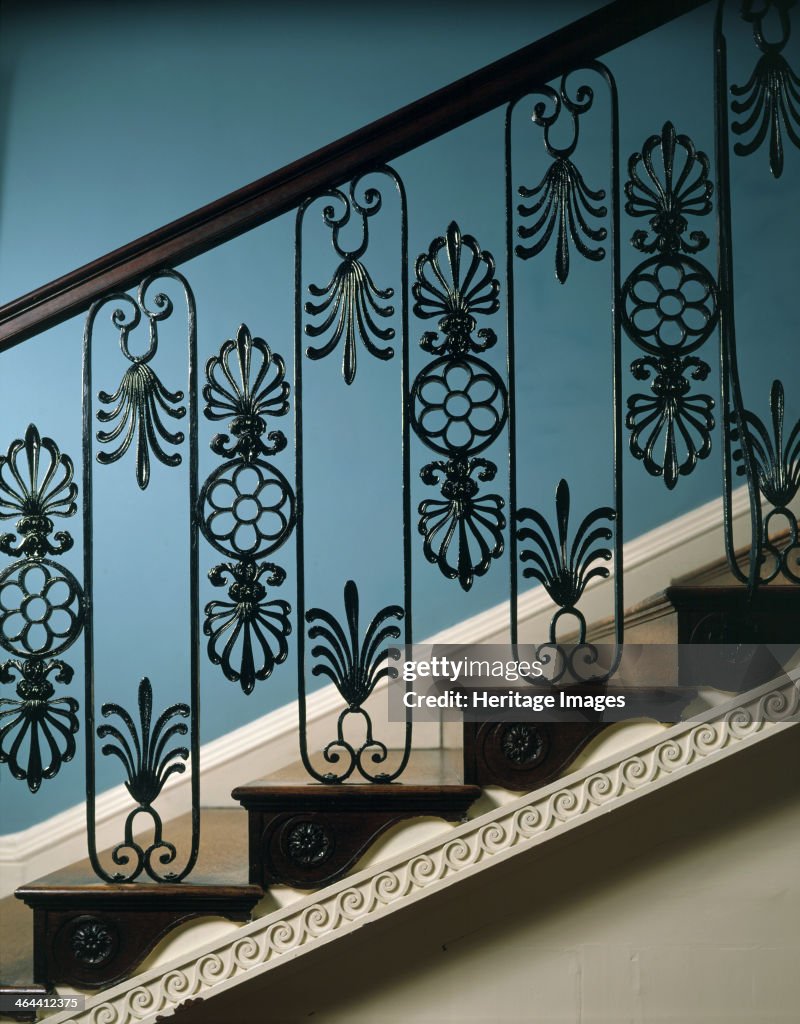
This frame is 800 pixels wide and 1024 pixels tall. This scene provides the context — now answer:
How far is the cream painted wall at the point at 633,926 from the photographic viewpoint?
1.55 metres

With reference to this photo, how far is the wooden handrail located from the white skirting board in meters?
1.34

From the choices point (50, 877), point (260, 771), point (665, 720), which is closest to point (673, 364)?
point (665, 720)

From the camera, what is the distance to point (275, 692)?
2.68 m

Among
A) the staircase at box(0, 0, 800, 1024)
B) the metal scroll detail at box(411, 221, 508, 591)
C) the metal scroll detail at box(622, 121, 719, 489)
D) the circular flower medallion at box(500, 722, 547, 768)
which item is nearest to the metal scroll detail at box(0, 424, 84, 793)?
the staircase at box(0, 0, 800, 1024)

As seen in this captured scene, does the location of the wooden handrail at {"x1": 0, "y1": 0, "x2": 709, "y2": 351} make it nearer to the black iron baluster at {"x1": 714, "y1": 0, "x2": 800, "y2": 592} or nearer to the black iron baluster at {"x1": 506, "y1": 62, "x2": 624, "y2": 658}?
the black iron baluster at {"x1": 506, "y1": 62, "x2": 624, "y2": 658}

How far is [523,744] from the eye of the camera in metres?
1.43

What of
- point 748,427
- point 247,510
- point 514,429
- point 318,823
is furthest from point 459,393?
point 247,510

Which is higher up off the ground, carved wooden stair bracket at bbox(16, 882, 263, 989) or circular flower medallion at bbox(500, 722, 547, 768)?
circular flower medallion at bbox(500, 722, 547, 768)

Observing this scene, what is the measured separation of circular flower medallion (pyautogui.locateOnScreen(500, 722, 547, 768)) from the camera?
1422mm

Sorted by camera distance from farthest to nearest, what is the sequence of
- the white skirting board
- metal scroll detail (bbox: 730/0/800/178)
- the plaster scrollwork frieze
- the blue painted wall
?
the blue painted wall, the white skirting board, metal scroll detail (bbox: 730/0/800/178), the plaster scrollwork frieze

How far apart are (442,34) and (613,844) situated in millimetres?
2367

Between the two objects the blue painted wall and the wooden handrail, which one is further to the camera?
the blue painted wall

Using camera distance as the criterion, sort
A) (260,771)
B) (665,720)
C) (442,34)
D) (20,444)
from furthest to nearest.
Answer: (442,34) < (260,771) < (20,444) < (665,720)

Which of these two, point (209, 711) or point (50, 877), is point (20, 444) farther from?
point (209, 711)
